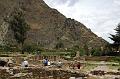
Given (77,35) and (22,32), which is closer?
(22,32)

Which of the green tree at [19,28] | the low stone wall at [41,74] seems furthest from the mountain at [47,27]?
the low stone wall at [41,74]

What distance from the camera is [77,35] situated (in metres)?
160

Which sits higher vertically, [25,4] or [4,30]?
[25,4]

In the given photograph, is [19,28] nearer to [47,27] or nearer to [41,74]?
[41,74]

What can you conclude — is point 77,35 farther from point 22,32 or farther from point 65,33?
point 22,32

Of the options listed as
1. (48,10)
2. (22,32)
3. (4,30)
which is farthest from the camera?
(48,10)

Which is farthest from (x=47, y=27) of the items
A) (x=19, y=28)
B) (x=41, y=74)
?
(x=41, y=74)

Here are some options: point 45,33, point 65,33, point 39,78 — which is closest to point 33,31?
point 45,33

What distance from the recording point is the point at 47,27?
Answer: 17112 centimetres

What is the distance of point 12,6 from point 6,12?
481 centimetres

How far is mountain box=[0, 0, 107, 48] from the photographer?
486 feet

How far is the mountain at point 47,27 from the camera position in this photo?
14800 centimetres

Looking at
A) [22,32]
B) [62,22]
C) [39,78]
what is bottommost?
[39,78]

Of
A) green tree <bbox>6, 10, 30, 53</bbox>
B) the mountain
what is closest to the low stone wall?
green tree <bbox>6, 10, 30, 53</bbox>
